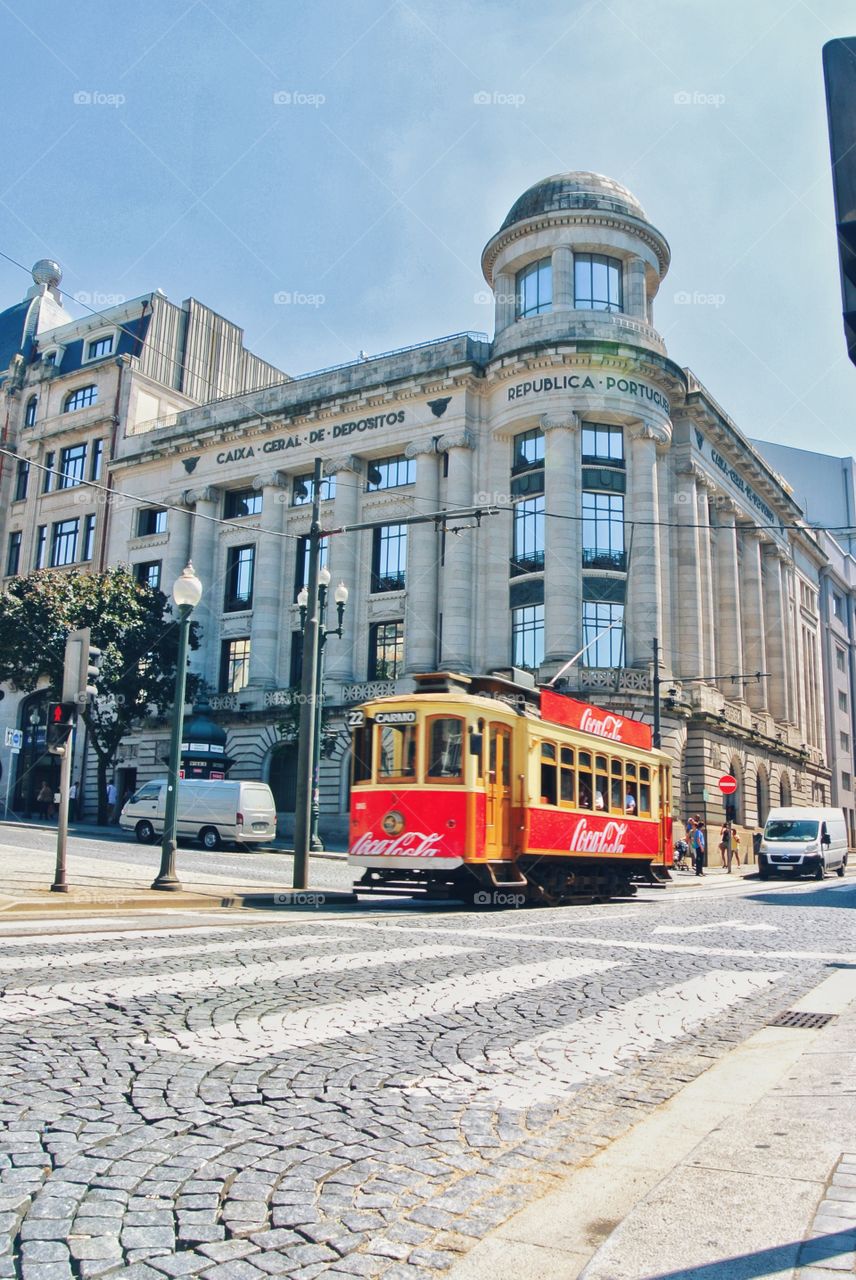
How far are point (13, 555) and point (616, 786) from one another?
47630 mm

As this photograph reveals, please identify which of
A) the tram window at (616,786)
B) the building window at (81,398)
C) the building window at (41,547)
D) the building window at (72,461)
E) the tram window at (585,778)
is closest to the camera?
the tram window at (585,778)

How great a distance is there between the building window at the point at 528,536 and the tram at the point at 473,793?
22.3 metres

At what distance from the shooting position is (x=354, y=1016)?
5.82m

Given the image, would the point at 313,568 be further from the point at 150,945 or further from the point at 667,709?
the point at 667,709

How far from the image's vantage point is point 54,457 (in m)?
55.7

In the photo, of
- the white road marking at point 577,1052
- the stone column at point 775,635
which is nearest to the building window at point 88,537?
the stone column at point 775,635

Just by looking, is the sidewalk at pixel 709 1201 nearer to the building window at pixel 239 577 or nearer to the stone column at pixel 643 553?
the stone column at pixel 643 553

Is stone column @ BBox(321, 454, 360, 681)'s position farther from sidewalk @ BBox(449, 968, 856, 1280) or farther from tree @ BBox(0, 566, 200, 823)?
sidewalk @ BBox(449, 968, 856, 1280)

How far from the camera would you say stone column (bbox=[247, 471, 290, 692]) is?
45.1 meters

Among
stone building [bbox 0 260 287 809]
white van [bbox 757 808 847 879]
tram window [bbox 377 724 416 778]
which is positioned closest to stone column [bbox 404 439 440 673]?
white van [bbox 757 808 847 879]

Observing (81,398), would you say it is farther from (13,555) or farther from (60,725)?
(60,725)

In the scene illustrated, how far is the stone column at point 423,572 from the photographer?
40906 mm

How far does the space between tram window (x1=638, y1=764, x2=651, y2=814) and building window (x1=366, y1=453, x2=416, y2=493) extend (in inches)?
992

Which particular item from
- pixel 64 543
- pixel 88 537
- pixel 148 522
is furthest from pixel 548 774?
pixel 64 543
